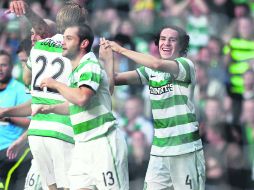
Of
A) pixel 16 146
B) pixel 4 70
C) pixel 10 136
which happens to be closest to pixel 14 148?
pixel 16 146

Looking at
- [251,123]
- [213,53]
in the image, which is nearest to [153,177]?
[251,123]

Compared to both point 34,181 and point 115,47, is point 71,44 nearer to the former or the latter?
point 115,47

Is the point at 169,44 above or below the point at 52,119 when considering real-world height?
above

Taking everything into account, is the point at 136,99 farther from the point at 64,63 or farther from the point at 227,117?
the point at 64,63

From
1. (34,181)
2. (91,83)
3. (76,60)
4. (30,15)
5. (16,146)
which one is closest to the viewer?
(91,83)

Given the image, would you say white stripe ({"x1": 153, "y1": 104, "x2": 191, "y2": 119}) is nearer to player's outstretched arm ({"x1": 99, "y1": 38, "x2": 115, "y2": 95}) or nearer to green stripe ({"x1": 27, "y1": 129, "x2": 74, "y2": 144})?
player's outstretched arm ({"x1": 99, "y1": 38, "x2": 115, "y2": 95})

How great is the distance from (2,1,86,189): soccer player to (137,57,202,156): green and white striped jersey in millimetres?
332

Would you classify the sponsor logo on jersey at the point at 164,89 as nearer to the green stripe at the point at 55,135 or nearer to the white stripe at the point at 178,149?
the white stripe at the point at 178,149

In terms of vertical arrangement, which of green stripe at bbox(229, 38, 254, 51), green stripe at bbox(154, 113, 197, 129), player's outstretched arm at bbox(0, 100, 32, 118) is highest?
green stripe at bbox(229, 38, 254, 51)

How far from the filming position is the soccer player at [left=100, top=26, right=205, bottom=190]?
375 centimetres

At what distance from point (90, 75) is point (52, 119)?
1.56ft

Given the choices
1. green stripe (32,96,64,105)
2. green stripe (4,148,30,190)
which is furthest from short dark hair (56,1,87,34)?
green stripe (4,148,30,190)

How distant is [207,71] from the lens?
176 inches

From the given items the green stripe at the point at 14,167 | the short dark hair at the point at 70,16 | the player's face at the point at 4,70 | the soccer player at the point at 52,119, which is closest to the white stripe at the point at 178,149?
the soccer player at the point at 52,119
